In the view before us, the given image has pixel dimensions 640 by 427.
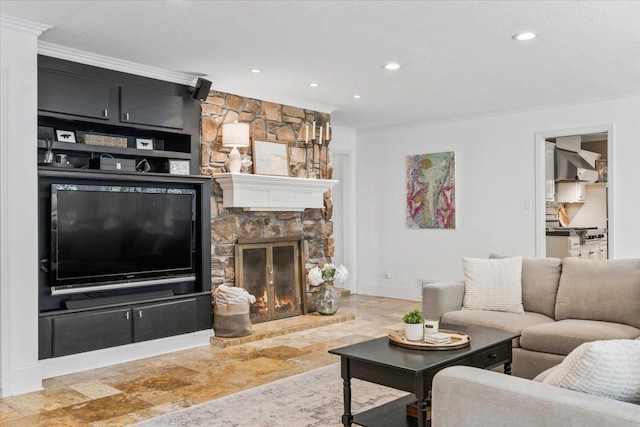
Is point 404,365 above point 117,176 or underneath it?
underneath

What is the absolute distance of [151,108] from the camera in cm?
487

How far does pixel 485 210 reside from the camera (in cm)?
695

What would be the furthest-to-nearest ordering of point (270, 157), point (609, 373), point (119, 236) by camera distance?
point (270, 157) → point (119, 236) → point (609, 373)

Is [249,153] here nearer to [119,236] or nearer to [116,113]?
[116,113]

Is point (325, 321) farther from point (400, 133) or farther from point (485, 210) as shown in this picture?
point (400, 133)

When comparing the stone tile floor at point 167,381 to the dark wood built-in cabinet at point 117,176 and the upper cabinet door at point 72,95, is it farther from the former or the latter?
the upper cabinet door at point 72,95

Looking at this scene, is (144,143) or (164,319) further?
(144,143)

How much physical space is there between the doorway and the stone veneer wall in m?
2.54

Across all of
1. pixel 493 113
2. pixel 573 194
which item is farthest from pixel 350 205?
pixel 573 194

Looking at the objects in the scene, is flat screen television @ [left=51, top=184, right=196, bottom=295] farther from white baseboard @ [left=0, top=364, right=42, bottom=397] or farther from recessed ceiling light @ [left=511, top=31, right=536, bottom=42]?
recessed ceiling light @ [left=511, top=31, right=536, bottom=42]

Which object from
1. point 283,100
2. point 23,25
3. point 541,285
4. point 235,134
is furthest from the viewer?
point 283,100

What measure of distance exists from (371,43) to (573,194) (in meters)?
5.58

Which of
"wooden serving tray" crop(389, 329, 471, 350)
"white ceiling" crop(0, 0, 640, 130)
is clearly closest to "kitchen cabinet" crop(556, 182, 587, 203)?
"white ceiling" crop(0, 0, 640, 130)

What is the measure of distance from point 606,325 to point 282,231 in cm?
336
